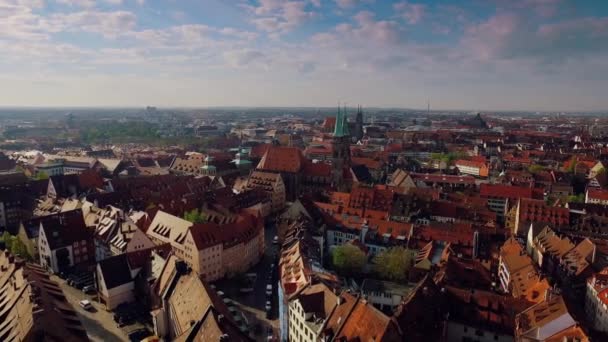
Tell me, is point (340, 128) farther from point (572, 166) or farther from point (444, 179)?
point (572, 166)

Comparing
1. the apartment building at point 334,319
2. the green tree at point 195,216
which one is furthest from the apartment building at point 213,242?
the apartment building at point 334,319

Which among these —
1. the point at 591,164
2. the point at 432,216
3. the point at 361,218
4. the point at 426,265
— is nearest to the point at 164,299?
the point at 426,265

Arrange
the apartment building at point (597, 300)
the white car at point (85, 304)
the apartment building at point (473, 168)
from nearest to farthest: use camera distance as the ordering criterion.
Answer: the apartment building at point (597, 300) < the white car at point (85, 304) < the apartment building at point (473, 168)

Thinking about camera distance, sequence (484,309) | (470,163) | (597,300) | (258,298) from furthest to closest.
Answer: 1. (470,163)
2. (258,298)
3. (597,300)
4. (484,309)

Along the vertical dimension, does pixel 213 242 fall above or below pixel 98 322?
above

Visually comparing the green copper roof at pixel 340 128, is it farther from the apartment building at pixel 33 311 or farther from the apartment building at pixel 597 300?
the apartment building at pixel 33 311

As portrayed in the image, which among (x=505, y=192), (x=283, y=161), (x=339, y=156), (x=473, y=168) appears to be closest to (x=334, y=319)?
(x=505, y=192)
